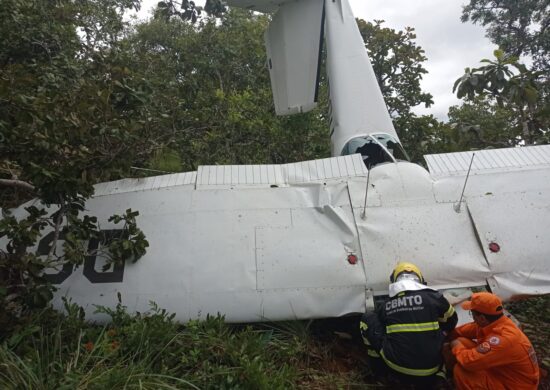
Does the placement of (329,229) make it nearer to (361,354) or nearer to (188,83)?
(361,354)

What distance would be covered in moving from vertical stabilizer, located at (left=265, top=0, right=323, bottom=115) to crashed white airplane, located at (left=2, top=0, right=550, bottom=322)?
273cm

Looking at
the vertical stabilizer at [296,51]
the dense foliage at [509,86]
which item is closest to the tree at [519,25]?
the dense foliage at [509,86]

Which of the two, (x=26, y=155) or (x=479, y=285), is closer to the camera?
(x=26, y=155)

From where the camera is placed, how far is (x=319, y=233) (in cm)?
459

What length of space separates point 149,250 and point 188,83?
607 cm

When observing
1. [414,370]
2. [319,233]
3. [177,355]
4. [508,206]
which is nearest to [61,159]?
[177,355]

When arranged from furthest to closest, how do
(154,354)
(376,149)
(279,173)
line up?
(376,149) → (279,173) → (154,354)

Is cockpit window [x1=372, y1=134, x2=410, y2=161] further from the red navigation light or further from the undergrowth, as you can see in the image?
the undergrowth

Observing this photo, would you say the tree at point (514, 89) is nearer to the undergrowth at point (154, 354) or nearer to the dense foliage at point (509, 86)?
the dense foliage at point (509, 86)

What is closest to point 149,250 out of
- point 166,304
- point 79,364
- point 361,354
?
point 166,304

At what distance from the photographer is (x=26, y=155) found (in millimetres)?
3959

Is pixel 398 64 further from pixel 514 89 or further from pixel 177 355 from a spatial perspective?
pixel 177 355

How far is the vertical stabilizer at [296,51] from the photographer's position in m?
7.32

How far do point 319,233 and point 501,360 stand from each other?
2.10 metres
